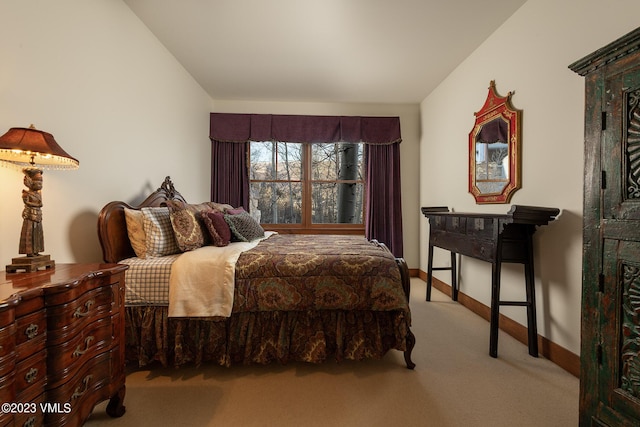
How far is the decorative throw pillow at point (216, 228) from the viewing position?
7.24ft

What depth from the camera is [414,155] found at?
4.24 m

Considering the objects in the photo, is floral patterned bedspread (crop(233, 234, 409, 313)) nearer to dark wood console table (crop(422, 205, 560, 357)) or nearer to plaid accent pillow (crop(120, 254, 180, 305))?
plaid accent pillow (crop(120, 254, 180, 305))

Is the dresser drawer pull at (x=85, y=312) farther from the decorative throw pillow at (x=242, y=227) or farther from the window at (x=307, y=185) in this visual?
the window at (x=307, y=185)

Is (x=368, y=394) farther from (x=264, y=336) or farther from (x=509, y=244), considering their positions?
(x=509, y=244)

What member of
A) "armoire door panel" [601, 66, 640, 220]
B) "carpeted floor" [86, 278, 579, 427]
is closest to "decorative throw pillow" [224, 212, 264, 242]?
"carpeted floor" [86, 278, 579, 427]

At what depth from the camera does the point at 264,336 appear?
69.1 inches

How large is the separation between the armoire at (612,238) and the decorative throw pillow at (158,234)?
237 centimetres

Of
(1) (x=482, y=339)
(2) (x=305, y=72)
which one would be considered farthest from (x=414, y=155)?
(1) (x=482, y=339)

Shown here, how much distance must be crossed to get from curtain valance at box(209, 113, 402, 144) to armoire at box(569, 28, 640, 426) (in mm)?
3067

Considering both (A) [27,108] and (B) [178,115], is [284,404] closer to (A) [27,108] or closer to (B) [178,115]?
(A) [27,108]

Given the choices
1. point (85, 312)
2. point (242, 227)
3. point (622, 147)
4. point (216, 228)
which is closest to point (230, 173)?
point (242, 227)

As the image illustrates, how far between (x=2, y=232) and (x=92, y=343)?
776 millimetres

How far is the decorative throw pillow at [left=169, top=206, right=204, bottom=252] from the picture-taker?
6.57 ft

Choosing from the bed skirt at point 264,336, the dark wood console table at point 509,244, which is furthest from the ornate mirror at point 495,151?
the bed skirt at point 264,336
